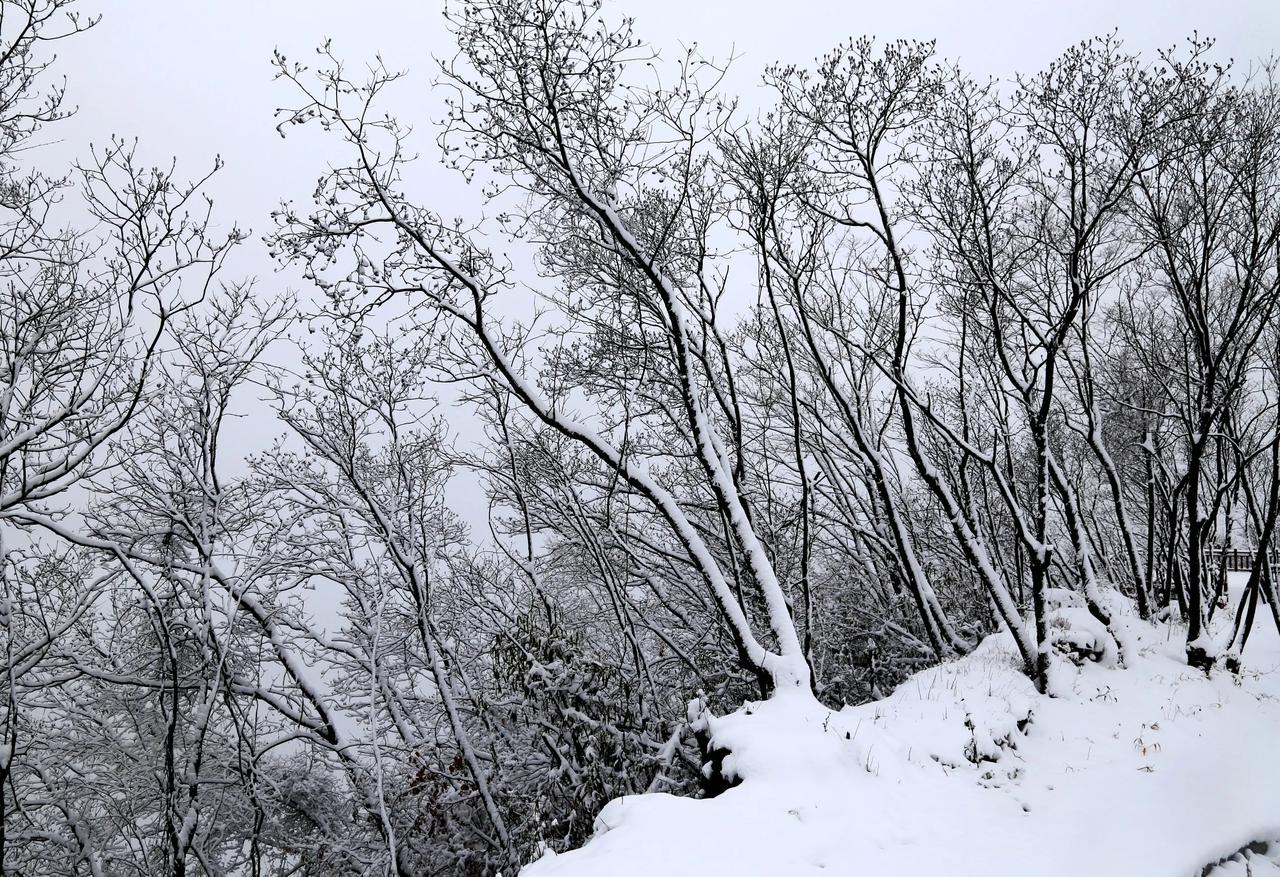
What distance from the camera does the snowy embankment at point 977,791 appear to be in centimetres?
422

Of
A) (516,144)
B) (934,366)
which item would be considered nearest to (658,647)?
(934,366)

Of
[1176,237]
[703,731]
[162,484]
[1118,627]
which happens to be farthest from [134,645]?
[1176,237]

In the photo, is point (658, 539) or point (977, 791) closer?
point (977, 791)

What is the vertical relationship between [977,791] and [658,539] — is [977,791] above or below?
below

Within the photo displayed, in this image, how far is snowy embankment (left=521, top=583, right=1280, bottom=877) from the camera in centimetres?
422

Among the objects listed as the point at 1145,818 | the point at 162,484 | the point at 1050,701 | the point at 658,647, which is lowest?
the point at 1145,818

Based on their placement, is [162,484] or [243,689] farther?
[162,484]

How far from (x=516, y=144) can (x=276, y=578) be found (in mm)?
6450

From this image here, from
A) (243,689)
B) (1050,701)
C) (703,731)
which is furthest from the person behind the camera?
(243,689)

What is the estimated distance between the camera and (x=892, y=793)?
524 centimetres

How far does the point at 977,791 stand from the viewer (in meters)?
5.76

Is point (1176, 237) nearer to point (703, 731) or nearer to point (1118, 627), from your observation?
point (1118, 627)

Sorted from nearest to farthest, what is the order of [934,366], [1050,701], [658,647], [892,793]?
[892,793] < [1050,701] < [934,366] < [658,647]

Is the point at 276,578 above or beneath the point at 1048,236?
beneath
